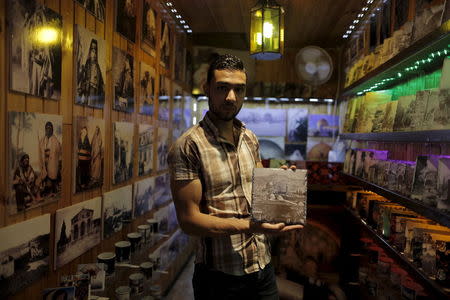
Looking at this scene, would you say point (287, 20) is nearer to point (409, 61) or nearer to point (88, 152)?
point (409, 61)

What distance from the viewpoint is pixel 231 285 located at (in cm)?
171

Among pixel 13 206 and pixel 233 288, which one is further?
pixel 233 288

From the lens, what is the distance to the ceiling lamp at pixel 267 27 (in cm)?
290

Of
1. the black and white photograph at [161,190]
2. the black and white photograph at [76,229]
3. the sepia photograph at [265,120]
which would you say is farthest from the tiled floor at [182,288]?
the sepia photograph at [265,120]

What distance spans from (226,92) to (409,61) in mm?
1248

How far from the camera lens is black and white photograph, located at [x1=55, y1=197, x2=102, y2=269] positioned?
6.18ft

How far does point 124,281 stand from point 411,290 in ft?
5.84

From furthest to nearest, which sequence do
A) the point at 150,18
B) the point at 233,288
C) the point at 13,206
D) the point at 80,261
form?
1. the point at 150,18
2. the point at 80,261
3. the point at 233,288
4. the point at 13,206

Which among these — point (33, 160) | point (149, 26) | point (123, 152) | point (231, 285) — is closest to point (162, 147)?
point (123, 152)

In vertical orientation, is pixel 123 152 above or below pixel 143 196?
above

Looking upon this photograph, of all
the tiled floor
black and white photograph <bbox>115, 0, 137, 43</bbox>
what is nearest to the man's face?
black and white photograph <bbox>115, 0, 137, 43</bbox>

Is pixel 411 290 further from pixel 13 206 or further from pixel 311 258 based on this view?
pixel 13 206

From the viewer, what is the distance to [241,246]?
5.63 feet

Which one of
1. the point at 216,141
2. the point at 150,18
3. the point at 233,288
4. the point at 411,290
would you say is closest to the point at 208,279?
the point at 233,288
